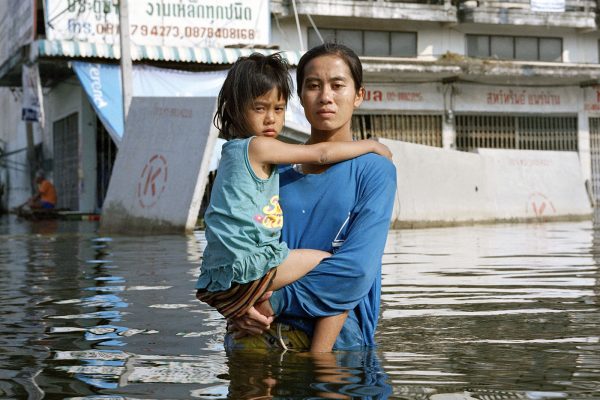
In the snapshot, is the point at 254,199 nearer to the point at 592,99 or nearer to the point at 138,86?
the point at 138,86

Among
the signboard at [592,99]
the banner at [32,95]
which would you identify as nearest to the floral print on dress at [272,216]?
the banner at [32,95]

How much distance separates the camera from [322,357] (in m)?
3.93

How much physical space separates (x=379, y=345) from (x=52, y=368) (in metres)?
1.30

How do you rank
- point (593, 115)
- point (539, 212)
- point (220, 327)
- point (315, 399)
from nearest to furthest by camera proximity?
point (315, 399)
point (220, 327)
point (539, 212)
point (593, 115)

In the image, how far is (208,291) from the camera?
154 inches

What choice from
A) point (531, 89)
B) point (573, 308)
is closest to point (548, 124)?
point (531, 89)

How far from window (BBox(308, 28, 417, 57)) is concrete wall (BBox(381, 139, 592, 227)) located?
302 inches

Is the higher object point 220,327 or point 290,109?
point 290,109

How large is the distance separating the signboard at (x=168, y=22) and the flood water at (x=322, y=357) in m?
13.2

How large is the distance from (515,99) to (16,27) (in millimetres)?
13016

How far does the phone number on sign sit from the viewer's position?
23219 millimetres

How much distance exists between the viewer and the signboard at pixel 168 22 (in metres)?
22.4

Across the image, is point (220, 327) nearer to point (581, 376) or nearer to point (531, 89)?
point (581, 376)

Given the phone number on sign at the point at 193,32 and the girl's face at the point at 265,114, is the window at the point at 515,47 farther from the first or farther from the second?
the girl's face at the point at 265,114
